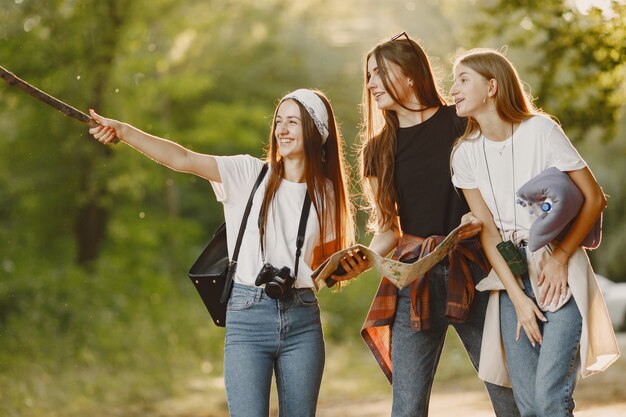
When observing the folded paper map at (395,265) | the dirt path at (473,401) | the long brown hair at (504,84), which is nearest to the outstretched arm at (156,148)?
the folded paper map at (395,265)

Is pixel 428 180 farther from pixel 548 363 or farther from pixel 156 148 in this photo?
pixel 156 148

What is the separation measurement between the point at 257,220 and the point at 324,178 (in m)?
0.35

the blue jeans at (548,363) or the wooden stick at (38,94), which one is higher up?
the wooden stick at (38,94)

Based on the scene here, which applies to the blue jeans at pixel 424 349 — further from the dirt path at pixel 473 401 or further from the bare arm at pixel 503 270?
the dirt path at pixel 473 401

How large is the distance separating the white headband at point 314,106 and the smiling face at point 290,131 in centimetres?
3

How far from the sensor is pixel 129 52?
509 inches

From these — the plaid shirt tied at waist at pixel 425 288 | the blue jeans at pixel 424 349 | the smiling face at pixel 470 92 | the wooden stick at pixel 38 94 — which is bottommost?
the blue jeans at pixel 424 349

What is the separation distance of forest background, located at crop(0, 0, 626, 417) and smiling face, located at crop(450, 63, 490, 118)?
357cm

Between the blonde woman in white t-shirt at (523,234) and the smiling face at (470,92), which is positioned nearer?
the blonde woman in white t-shirt at (523,234)

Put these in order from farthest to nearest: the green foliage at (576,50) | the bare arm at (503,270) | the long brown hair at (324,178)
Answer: the green foliage at (576,50), the long brown hair at (324,178), the bare arm at (503,270)

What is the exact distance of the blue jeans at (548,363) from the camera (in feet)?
10.8

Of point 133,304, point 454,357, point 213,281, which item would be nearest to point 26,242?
point 133,304

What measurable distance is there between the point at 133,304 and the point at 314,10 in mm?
9791

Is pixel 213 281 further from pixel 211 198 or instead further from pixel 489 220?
pixel 211 198
